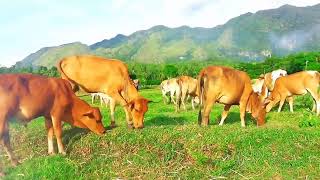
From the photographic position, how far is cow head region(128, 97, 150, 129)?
13.2 meters

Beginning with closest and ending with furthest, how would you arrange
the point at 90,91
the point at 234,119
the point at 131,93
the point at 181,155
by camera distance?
the point at 181,155 < the point at 131,93 < the point at 90,91 < the point at 234,119

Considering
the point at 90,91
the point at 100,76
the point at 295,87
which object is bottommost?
the point at 295,87

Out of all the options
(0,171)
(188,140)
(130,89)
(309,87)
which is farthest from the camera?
(309,87)

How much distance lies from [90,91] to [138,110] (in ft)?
7.29

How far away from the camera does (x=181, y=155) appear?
33.1ft

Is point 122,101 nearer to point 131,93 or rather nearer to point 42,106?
point 131,93

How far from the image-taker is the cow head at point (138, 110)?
43.4ft

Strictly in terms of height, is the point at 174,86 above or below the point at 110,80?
below

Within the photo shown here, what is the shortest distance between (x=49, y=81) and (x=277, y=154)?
558 centimetres

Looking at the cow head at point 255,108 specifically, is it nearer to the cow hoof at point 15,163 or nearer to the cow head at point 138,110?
the cow head at point 138,110

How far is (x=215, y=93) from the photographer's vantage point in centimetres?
1437

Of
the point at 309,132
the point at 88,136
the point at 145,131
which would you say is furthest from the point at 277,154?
the point at 88,136

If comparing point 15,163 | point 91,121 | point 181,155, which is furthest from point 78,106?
point 181,155

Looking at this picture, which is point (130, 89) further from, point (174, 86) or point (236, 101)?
point (174, 86)
